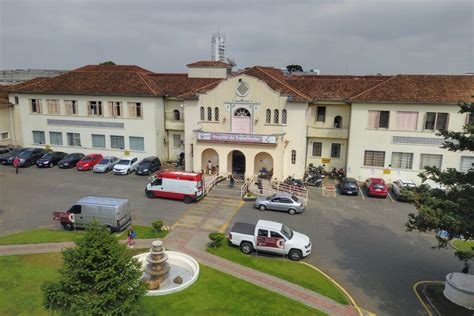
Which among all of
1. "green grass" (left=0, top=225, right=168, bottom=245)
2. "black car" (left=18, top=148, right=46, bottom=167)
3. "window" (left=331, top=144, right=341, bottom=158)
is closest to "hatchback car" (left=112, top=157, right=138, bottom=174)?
"black car" (left=18, top=148, right=46, bottom=167)

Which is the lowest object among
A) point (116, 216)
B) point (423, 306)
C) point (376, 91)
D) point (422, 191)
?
point (423, 306)

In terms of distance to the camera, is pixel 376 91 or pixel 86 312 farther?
pixel 376 91

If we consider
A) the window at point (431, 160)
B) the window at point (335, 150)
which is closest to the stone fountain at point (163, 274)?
the window at point (335, 150)

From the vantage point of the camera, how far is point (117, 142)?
127ft

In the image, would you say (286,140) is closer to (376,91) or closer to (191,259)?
(376,91)

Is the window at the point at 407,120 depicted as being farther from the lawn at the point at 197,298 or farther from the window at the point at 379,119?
the lawn at the point at 197,298

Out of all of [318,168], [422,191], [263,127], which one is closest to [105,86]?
[263,127]

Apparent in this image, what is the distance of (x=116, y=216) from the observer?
20.8 meters

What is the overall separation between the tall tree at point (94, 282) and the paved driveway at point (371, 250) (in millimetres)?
10062

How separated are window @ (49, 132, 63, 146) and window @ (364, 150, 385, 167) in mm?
32788

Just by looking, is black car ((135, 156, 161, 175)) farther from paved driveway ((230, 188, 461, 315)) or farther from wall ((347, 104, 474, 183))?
wall ((347, 104, 474, 183))

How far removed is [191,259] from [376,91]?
76.5 feet

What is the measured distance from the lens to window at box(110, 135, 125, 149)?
127 ft

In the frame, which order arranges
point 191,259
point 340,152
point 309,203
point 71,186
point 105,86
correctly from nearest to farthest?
1. point 191,259
2. point 309,203
3. point 71,186
4. point 340,152
5. point 105,86
